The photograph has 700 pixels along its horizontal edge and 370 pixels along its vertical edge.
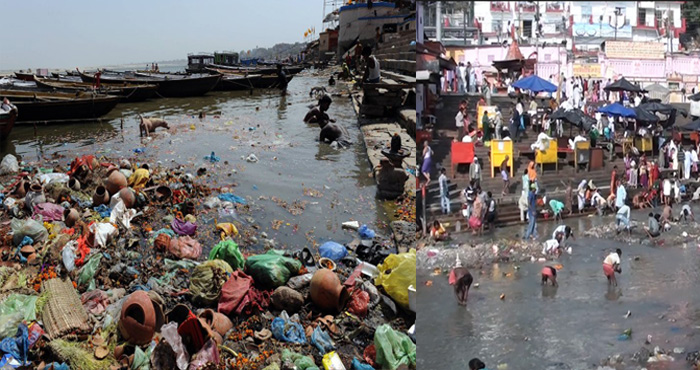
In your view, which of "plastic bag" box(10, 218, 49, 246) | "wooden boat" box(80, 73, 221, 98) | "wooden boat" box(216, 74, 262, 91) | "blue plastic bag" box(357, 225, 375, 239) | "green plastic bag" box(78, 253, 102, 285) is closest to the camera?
"green plastic bag" box(78, 253, 102, 285)

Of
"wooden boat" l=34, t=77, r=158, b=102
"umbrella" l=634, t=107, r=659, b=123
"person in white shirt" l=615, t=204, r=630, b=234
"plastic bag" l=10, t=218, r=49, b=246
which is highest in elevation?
"wooden boat" l=34, t=77, r=158, b=102

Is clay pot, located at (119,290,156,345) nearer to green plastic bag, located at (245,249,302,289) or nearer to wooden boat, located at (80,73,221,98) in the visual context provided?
green plastic bag, located at (245,249,302,289)

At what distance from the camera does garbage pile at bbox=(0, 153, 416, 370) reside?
3.54 meters

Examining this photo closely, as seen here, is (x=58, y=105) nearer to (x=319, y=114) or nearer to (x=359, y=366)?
(x=319, y=114)

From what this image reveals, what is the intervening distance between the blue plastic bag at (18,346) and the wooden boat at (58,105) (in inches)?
501

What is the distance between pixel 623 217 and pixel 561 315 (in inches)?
20.4

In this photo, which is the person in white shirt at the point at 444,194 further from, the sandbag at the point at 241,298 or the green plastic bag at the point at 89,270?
the green plastic bag at the point at 89,270

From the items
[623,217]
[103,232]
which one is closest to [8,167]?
[103,232]

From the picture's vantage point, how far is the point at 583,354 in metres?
2.25

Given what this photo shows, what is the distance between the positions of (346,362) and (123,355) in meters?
1.32

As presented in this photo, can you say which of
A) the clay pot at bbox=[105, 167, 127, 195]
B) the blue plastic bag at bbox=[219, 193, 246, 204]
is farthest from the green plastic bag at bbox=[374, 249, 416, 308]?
the clay pot at bbox=[105, 167, 127, 195]

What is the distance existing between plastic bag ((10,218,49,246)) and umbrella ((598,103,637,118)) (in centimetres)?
466

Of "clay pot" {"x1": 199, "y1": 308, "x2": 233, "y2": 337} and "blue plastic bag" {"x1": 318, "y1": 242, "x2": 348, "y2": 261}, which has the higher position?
"blue plastic bag" {"x1": 318, "y1": 242, "x2": 348, "y2": 261}

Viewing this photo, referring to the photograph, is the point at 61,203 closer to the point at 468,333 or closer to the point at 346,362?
the point at 346,362
